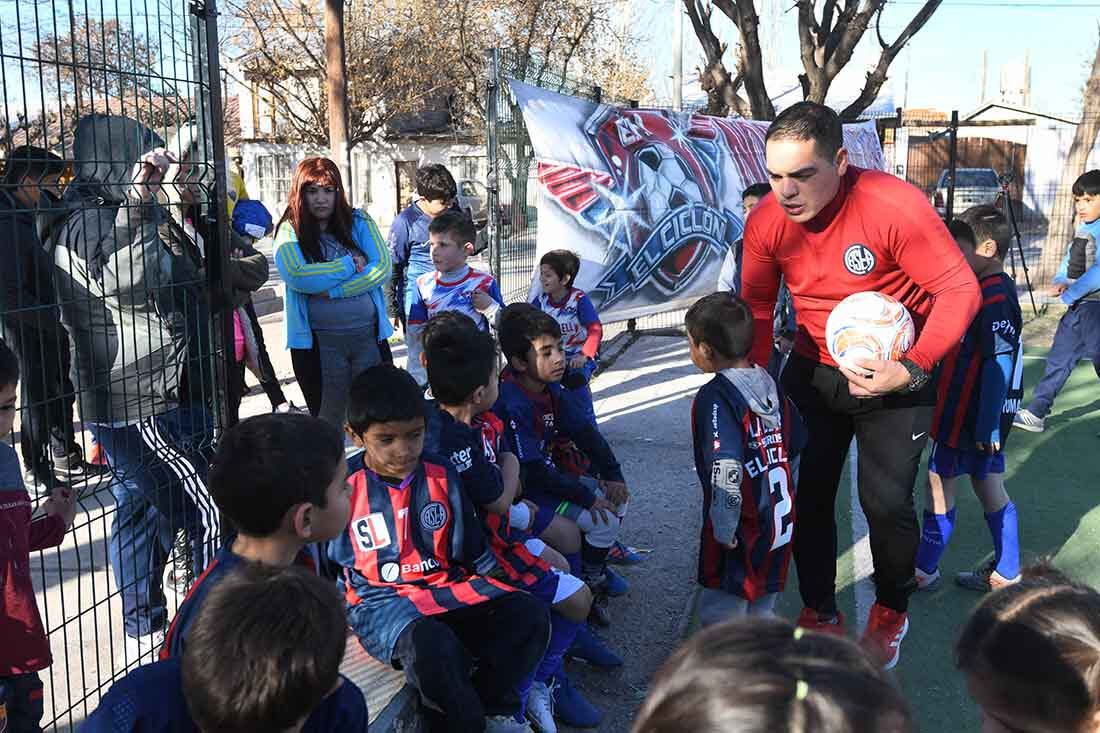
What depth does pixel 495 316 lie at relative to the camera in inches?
215

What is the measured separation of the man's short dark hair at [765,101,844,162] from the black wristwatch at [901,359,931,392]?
0.75 m

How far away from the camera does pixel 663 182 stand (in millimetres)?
9961

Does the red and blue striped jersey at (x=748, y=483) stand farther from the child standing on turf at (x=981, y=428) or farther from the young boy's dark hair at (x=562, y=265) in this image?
the young boy's dark hair at (x=562, y=265)

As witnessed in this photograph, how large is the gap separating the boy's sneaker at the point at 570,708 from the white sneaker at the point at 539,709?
12 centimetres

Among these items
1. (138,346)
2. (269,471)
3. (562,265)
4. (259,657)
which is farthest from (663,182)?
(259,657)

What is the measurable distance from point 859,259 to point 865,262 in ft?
0.08

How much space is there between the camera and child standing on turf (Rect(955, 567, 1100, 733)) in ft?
5.29

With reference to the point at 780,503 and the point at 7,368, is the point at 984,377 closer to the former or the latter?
the point at 780,503

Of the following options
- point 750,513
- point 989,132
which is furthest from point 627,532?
point 989,132

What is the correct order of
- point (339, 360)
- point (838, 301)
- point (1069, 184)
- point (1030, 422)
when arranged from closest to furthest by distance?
point (838, 301), point (339, 360), point (1030, 422), point (1069, 184)

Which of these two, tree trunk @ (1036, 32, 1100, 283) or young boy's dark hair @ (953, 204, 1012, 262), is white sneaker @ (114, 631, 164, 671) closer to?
young boy's dark hair @ (953, 204, 1012, 262)

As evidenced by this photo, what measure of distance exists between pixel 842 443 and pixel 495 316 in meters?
2.35

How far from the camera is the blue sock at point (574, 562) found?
374cm

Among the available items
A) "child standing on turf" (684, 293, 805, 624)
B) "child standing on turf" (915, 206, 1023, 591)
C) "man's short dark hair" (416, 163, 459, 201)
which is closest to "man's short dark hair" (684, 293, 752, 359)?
"child standing on turf" (684, 293, 805, 624)
